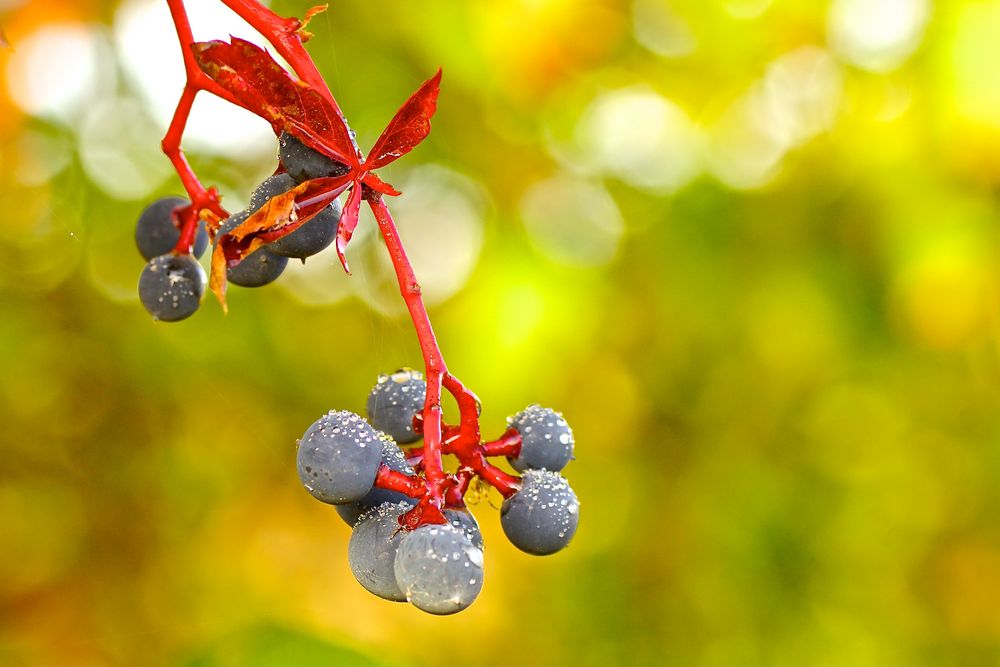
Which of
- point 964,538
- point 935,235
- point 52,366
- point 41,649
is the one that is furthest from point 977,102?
point 41,649

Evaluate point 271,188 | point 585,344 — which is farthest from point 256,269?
point 585,344

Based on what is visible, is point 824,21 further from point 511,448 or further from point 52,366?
point 52,366

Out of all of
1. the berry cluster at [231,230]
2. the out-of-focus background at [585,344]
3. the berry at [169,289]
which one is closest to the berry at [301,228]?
the berry cluster at [231,230]

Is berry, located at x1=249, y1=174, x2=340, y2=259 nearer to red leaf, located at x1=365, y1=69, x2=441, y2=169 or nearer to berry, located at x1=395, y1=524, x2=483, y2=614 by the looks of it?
red leaf, located at x1=365, y1=69, x2=441, y2=169

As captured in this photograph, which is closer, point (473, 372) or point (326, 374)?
point (473, 372)

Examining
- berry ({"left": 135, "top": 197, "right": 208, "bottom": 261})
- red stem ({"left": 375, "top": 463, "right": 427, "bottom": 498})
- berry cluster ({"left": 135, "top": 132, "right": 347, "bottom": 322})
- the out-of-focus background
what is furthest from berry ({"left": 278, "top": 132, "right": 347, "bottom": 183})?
the out-of-focus background

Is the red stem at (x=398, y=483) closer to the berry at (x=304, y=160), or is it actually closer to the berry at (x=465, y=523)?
the berry at (x=465, y=523)
